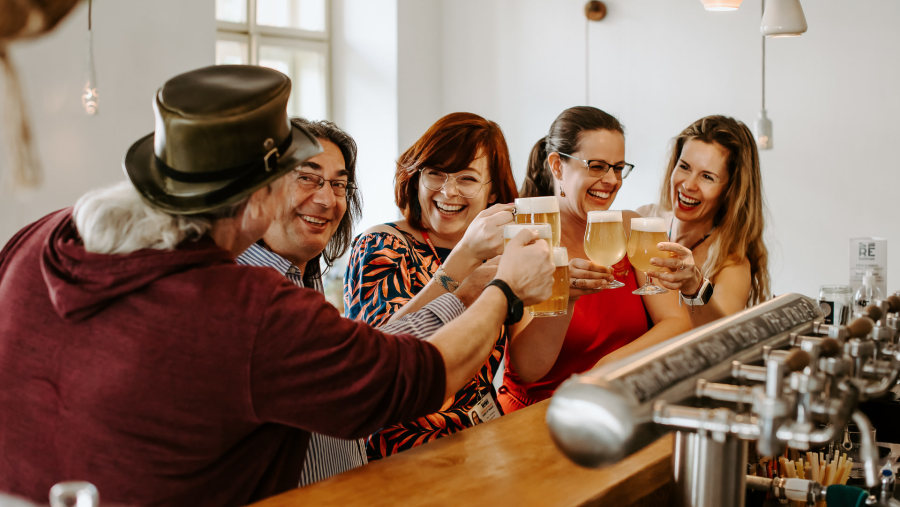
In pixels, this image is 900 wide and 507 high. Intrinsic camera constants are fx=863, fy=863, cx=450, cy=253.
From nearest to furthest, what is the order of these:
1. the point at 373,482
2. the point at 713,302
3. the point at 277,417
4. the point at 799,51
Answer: the point at 277,417 → the point at 373,482 → the point at 713,302 → the point at 799,51

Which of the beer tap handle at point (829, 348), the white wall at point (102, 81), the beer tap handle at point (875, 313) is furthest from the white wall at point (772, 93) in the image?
the beer tap handle at point (829, 348)

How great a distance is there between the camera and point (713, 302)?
2.71 metres

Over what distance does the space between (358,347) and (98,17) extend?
4.04 meters

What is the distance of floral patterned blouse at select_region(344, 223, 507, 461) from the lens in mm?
2133

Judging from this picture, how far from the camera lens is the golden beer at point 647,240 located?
2.28m

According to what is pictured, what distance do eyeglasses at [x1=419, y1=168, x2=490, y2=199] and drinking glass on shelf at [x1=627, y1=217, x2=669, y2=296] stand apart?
47 centimetres

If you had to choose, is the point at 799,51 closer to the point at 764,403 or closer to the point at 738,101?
the point at 738,101

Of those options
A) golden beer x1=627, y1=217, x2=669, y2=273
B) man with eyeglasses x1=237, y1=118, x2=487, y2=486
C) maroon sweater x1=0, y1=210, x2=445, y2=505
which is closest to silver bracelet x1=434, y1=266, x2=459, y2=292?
man with eyeglasses x1=237, y1=118, x2=487, y2=486

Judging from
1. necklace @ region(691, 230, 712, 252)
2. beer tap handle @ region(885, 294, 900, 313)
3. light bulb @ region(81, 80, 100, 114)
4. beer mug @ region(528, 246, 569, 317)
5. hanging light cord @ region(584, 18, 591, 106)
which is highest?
hanging light cord @ region(584, 18, 591, 106)

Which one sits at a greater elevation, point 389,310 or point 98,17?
point 98,17

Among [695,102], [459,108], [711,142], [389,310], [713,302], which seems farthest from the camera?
[459,108]

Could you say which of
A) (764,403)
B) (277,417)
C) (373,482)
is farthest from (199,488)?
(764,403)

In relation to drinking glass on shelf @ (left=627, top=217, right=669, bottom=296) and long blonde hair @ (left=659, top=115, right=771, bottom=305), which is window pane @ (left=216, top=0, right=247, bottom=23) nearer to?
long blonde hair @ (left=659, top=115, right=771, bottom=305)

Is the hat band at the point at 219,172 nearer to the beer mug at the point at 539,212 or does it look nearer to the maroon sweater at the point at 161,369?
the maroon sweater at the point at 161,369
